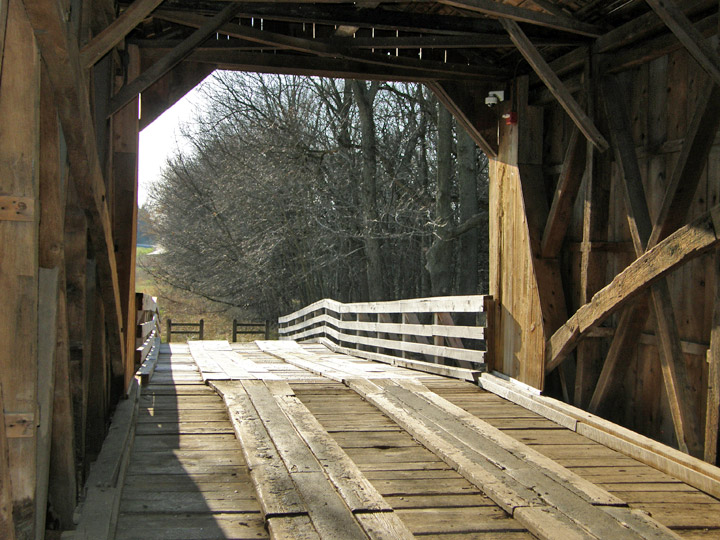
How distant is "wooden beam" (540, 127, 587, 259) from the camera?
19.9 feet

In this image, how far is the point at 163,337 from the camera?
84.5ft

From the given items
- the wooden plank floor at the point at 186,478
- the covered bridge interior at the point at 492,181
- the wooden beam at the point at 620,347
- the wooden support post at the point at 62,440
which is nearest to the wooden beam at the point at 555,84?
the covered bridge interior at the point at 492,181

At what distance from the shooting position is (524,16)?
17.0 feet

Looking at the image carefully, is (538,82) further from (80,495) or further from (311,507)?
(80,495)

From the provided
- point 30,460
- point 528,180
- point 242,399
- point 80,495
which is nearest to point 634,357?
point 528,180

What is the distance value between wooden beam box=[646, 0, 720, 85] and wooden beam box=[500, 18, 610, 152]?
1111mm

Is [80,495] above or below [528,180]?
below

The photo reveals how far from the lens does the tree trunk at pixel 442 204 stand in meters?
13.4

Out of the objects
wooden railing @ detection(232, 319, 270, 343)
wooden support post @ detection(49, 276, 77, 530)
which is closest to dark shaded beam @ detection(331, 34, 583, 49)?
wooden support post @ detection(49, 276, 77, 530)

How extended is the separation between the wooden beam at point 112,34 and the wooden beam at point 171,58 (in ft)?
4.16

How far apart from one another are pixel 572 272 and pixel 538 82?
5.70 feet

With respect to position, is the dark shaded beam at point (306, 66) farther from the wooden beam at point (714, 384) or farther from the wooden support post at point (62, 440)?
the wooden support post at point (62, 440)

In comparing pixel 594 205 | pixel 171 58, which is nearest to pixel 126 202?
pixel 171 58

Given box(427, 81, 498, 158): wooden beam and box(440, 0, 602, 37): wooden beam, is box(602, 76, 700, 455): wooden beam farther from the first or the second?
box(427, 81, 498, 158): wooden beam
